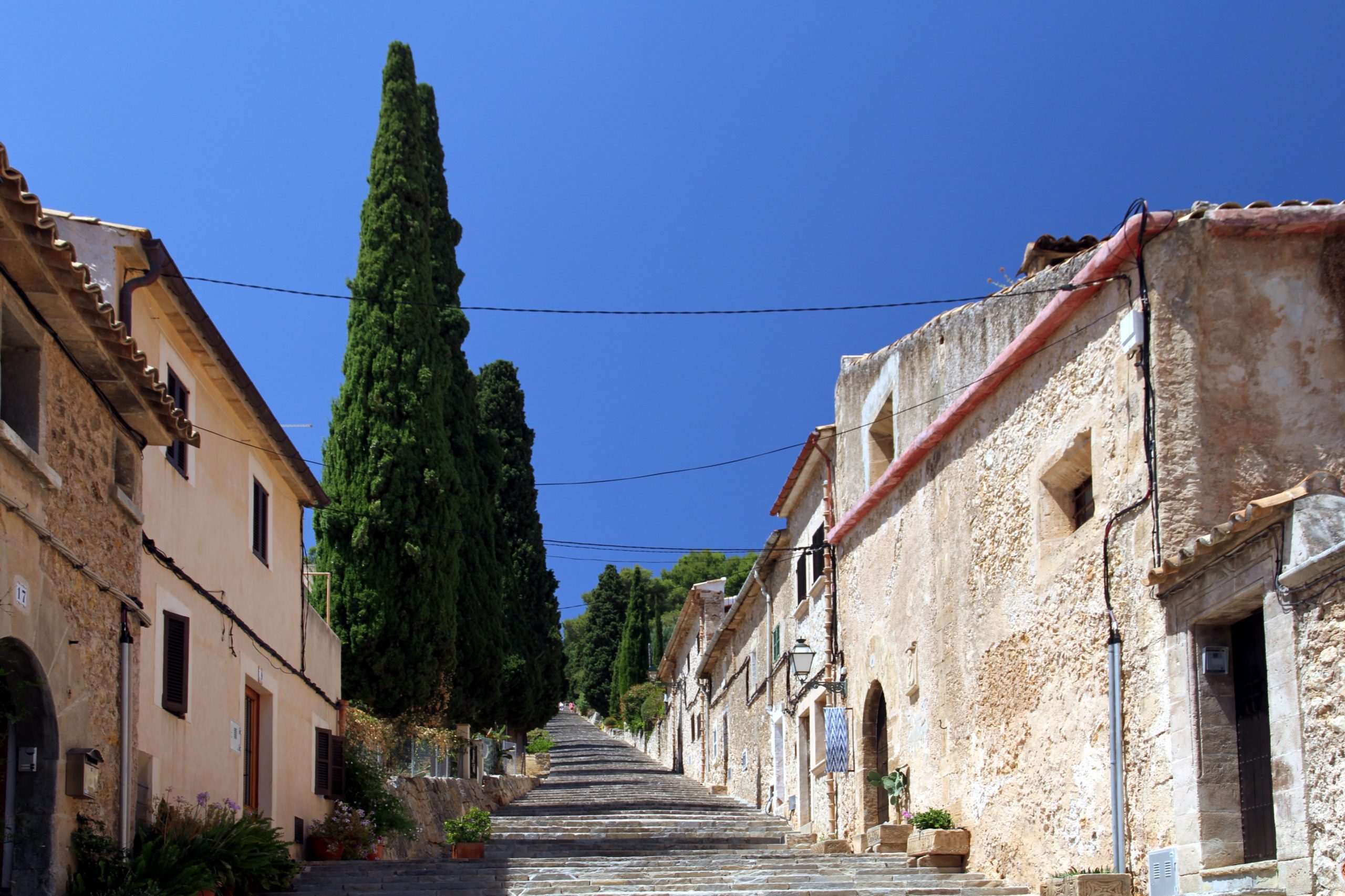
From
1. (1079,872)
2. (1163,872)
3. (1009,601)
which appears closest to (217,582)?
(1009,601)

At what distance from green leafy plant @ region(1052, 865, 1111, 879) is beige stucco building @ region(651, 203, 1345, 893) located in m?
0.10

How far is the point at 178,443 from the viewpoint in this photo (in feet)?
39.8

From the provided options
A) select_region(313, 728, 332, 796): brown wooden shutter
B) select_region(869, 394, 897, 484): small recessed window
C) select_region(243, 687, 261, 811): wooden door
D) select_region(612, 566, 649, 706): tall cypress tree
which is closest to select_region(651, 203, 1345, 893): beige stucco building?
select_region(869, 394, 897, 484): small recessed window

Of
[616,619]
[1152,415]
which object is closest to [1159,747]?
[1152,415]

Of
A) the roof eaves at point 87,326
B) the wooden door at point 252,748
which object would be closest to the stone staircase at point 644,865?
the wooden door at point 252,748

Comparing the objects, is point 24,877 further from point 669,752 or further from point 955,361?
point 669,752

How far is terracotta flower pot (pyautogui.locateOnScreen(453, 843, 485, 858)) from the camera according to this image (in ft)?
52.3

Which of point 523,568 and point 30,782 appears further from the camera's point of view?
point 523,568

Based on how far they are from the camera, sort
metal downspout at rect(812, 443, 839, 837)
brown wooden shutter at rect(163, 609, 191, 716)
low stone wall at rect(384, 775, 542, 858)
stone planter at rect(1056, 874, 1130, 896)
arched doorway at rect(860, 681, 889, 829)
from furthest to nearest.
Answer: metal downspout at rect(812, 443, 839, 837) < low stone wall at rect(384, 775, 542, 858) < arched doorway at rect(860, 681, 889, 829) < brown wooden shutter at rect(163, 609, 191, 716) < stone planter at rect(1056, 874, 1130, 896)

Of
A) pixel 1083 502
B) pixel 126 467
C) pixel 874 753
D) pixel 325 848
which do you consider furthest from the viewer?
pixel 874 753

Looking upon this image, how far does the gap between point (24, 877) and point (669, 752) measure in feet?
143

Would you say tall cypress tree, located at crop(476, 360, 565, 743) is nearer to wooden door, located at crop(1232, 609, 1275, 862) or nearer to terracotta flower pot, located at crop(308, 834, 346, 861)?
terracotta flower pot, located at crop(308, 834, 346, 861)

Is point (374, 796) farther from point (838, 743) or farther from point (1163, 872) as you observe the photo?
point (1163, 872)

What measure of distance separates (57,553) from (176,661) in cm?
335
